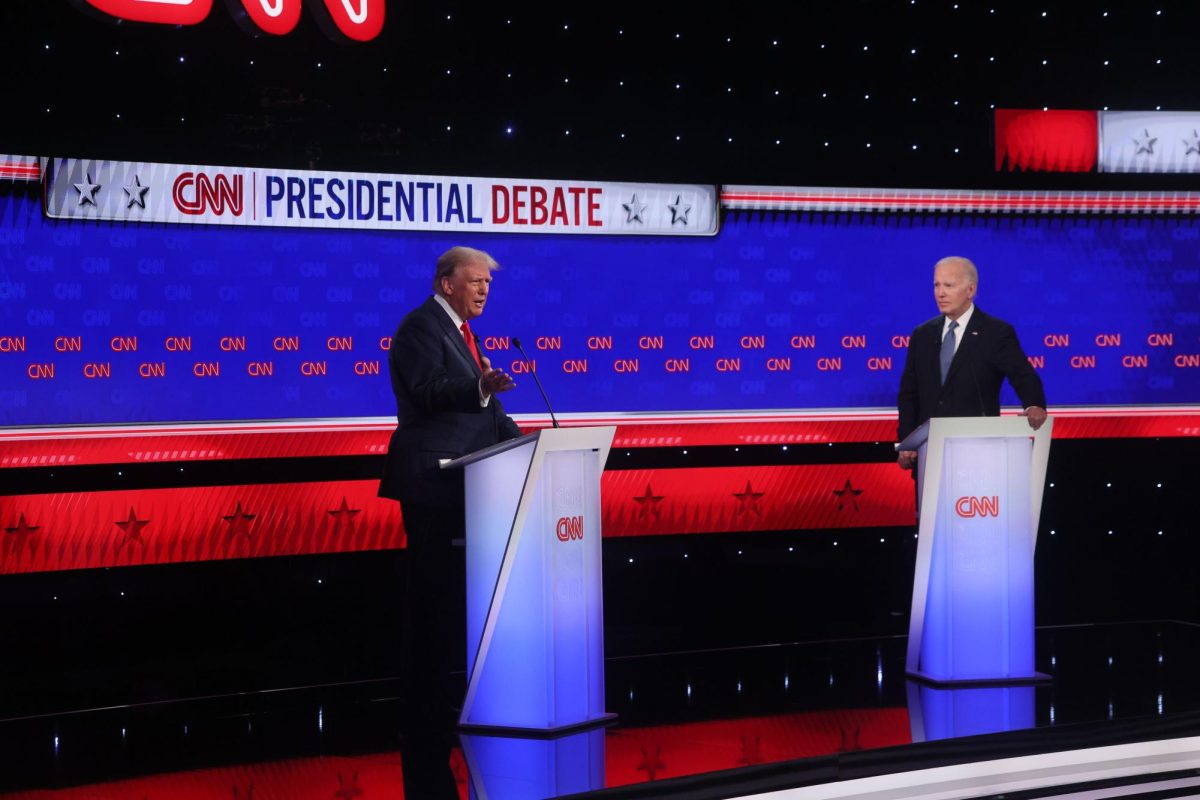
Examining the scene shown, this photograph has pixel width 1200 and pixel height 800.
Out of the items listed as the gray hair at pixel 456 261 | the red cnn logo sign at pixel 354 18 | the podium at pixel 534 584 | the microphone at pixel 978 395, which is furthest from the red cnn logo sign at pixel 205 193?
the microphone at pixel 978 395

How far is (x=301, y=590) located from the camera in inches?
230

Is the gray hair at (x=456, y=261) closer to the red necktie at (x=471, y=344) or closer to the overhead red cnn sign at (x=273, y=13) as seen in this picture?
the red necktie at (x=471, y=344)

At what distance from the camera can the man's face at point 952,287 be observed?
18.4 ft

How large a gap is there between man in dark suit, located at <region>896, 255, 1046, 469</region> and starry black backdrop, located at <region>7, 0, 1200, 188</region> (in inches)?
46.5

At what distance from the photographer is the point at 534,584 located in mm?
4207

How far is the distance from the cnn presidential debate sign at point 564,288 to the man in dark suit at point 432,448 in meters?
1.54

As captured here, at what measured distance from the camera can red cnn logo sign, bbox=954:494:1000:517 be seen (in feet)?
16.1

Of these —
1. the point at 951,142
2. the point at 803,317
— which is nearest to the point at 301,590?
the point at 803,317

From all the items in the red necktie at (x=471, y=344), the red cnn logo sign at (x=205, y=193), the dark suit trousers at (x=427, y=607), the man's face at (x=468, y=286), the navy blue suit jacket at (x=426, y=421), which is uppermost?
the red cnn logo sign at (x=205, y=193)

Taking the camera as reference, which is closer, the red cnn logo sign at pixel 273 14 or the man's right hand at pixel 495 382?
the man's right hand at pixel 495 382

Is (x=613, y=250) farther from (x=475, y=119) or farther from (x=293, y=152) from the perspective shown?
(x=293, y=152)

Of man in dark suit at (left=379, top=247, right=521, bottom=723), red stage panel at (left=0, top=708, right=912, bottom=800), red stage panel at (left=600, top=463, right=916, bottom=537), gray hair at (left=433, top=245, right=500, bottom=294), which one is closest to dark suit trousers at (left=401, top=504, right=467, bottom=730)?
man in dark suit at (left=379, top=247, right=521, bottom=723)

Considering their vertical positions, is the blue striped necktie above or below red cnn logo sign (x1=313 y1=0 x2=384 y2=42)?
below

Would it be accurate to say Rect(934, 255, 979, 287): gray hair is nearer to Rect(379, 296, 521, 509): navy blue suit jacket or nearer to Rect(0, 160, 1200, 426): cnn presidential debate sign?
Rect(0, 160, 1200, 426): cnn presidential debate sign
